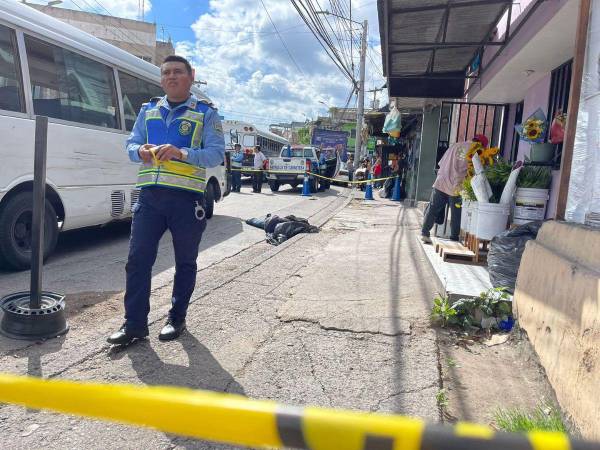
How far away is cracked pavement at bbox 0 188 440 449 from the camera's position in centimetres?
224

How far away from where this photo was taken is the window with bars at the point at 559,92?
5.12 metres

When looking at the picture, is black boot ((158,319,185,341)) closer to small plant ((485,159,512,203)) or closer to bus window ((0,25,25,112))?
bus window ((0,25,25,112))

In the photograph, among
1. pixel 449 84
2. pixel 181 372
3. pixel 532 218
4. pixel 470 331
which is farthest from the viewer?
pixel 449 84

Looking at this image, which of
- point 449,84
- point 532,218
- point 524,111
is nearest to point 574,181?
point 532,218

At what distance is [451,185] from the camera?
606 centimetres

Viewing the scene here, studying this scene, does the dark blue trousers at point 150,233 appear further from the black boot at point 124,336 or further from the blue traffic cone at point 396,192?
the blue traffic cone at point 396,192

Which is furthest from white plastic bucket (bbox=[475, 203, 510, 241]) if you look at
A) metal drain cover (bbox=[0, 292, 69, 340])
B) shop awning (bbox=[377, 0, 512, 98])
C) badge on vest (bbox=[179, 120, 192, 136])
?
metal drain cover (bbox=[0, 292, 69, 340])

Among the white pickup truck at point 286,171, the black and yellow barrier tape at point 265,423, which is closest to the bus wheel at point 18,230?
the black and yellow barrier tape at point 265,423

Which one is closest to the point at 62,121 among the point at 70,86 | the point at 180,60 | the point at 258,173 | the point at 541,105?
the point at 70,86

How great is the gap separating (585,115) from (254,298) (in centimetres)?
288

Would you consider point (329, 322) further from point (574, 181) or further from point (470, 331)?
point (574, 181)

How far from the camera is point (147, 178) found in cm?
296

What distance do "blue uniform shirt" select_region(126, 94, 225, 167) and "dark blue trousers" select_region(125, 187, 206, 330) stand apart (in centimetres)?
25

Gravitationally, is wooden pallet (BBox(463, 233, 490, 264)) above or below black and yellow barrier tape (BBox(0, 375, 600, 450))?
below
